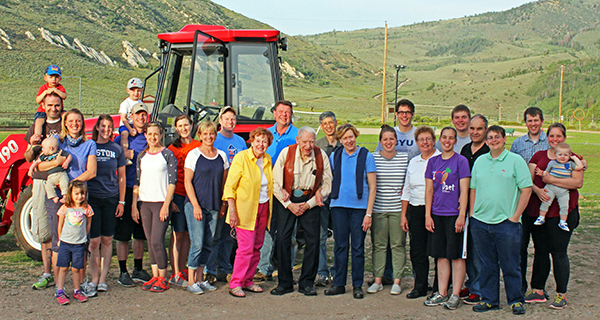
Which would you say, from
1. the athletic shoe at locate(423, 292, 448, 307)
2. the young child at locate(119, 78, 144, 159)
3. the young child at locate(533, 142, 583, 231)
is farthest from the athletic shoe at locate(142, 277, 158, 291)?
the young child at locate(533, 142, 583, 231)

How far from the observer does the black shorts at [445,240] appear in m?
4.74

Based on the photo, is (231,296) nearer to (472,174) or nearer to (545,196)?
(472,174)

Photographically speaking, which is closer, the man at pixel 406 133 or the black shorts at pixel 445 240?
the black shorts at pixel 445 240

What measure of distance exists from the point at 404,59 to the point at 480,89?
91832 millimetres

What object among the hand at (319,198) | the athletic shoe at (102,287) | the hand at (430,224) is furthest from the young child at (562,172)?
the athletic shoe at (102,287)

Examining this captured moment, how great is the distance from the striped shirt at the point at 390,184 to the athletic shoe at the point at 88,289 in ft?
9.71

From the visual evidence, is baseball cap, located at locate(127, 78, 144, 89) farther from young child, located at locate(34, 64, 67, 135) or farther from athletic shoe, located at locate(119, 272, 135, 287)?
athletic shoe, located at locate(119, 272, 135, 287)

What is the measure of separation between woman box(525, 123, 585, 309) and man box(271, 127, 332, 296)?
2.03 meters

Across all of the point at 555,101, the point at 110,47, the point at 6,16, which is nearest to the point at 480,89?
the point at 555,101

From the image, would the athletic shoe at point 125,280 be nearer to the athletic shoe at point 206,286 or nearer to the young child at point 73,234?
the young child at point 73,234

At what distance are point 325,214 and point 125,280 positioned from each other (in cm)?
224

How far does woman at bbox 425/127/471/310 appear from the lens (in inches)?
185

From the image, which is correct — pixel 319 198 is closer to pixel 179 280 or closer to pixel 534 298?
pixel 179 280

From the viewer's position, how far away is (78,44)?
6894 centimetres
